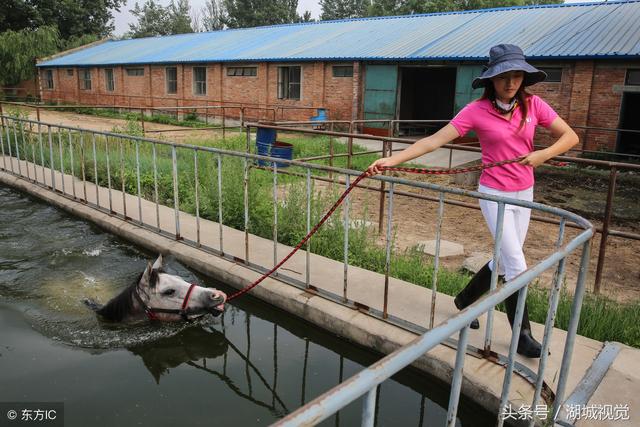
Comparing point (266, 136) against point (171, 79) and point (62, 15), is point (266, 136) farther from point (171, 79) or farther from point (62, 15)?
point (62, 15)

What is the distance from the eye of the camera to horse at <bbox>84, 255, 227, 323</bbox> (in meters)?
4.16

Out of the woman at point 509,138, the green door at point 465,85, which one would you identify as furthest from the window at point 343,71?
the woman at point 509,138

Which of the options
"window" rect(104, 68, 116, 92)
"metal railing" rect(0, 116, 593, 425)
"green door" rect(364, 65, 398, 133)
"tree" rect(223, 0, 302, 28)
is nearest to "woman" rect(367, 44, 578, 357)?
"metal railing" rect(0, 116, 593, 425)

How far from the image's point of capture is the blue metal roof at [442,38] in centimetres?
1449

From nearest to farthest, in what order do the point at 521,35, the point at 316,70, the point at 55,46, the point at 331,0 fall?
the point at 521,35 < the point at 316,70 < the point at 55,46 < the point at 331,0

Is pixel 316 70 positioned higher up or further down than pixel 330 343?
higher up

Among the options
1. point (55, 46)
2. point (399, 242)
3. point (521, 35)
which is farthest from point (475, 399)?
point (55, 46)

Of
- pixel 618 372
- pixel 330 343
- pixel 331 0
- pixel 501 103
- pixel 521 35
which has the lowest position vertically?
pixel 330 343

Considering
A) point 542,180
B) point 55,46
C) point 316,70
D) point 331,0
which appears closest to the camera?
point 542,180

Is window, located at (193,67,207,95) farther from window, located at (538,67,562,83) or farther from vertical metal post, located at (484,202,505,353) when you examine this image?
vertical metal post, located at (484,202,505,353)

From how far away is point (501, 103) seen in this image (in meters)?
3.24

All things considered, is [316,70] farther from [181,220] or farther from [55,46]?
[55,46]

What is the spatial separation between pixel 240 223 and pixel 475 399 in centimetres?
411

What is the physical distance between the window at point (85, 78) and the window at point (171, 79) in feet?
30.2
